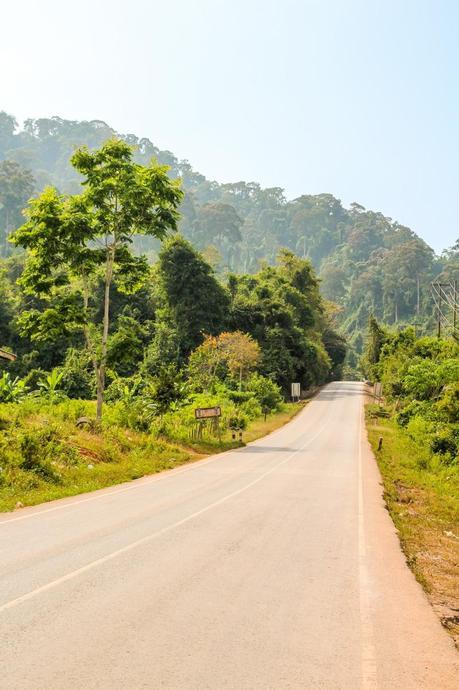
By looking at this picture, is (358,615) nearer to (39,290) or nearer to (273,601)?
(273,601)

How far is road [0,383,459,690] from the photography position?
5336 mm

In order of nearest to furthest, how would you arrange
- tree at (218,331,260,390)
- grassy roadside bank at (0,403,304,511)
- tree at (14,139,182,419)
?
grassy roadside bank at (0,403,304,511) < tree at (14,139,182,419) < tree at (218,331,260,390)

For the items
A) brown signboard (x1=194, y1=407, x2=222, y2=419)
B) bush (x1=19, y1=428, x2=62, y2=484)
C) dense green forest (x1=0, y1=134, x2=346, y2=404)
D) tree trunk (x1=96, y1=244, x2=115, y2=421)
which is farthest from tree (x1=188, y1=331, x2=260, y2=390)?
bush (x1=19, y1=428, x2=62, y2=484)

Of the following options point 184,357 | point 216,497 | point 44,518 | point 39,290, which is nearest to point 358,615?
point 44,518

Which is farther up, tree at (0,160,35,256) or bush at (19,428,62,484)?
tree at (0,160,35,256)

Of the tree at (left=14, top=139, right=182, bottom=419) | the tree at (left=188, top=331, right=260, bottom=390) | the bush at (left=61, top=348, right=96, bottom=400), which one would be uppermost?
the tree at (left=14, top=139, right=182, bottom=419)

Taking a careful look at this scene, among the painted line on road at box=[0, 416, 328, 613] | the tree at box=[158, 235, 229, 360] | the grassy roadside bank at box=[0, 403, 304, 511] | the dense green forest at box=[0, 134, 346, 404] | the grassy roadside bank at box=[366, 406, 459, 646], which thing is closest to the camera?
the painted line on road at box=[0, 416, 328, 613]

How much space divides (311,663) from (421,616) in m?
2.43

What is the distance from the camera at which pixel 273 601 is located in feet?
23.9

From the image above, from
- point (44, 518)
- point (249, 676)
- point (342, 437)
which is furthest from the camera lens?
point (342, 437)

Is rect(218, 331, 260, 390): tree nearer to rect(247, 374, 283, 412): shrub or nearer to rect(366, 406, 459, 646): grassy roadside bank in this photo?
rect(247, 374, 283, 412): shrub

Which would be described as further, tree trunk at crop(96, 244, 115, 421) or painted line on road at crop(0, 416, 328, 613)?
tree trunk at crop(96, 244, 115, 421)

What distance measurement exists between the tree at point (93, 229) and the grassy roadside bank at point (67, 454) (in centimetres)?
282

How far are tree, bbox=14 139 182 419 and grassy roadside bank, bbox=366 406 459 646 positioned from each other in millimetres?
13878
